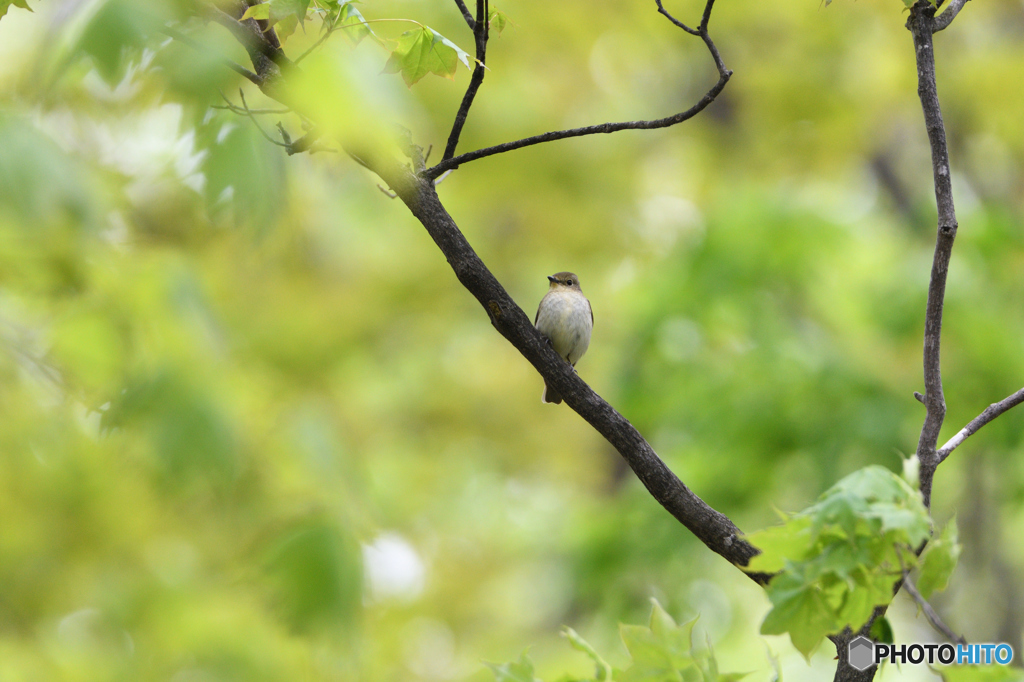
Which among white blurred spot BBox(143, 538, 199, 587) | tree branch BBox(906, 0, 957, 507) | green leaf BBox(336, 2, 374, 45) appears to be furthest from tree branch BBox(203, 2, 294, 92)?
white blurred spot BBox(143, 538, 199, 587)

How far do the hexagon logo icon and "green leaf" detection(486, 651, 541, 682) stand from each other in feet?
2.44

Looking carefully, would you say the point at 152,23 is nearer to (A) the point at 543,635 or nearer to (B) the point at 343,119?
(B) the point at 343,119

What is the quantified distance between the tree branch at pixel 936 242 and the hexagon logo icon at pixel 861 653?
35 centimetres

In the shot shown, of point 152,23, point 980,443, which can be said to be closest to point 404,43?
point 152,23

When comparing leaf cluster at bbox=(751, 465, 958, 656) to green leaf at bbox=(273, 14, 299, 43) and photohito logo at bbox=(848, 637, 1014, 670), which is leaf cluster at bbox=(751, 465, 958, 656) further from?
green leaf at bbox=(273, 14, 299, 43)

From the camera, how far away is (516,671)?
1.80 meters

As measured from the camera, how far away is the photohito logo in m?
1.75

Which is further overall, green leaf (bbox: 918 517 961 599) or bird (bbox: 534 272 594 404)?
bird (bbox: 534 272 594 404)

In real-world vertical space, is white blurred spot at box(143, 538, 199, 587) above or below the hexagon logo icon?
above

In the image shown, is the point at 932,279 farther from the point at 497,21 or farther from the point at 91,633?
the point at 91,633

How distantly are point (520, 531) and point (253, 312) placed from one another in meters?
5.83

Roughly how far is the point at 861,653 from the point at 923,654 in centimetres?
32

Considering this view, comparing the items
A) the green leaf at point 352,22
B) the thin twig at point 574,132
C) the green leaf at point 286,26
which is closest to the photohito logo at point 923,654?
the thin twig at point 574,132

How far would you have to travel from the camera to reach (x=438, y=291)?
7383 millimetres
